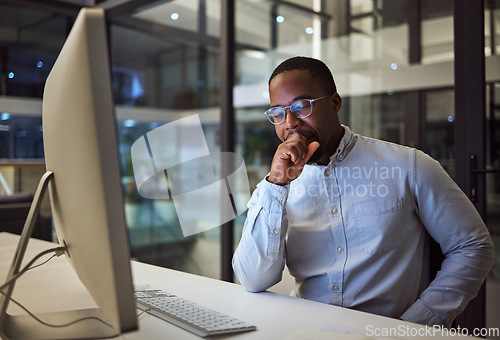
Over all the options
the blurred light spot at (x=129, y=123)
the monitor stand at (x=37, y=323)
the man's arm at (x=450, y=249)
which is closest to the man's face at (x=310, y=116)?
the man's arm at (x=450, y=249)

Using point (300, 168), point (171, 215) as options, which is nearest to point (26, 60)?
point (171, 215)

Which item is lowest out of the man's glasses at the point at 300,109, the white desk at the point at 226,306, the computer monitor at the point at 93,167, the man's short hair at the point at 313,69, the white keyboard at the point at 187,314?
the white desk at the point at 226,306

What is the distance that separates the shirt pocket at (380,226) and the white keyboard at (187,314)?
57cm

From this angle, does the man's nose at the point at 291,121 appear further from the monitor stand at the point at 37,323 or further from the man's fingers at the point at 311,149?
the monitor stand at the point at 37,323

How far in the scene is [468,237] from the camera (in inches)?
51.6

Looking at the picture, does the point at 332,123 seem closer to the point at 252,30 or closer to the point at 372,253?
the point at 372,253

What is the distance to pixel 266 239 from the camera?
136 cm

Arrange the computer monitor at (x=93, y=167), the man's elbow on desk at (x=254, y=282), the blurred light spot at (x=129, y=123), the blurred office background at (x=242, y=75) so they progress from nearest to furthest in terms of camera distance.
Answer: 1. the computer monitor at (x=93, y=167)
2. the man's elbow on desk at (x=254, y=282)
3. the blurred office background at (x=242, y=75)
4. the blurred light spot at (x=129, y=123)

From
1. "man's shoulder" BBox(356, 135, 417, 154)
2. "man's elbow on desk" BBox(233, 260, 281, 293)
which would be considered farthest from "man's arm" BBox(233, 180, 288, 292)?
"man's shoulder" BBox(356, 135, 417, 154)

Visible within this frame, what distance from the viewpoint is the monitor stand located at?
2.81 ft

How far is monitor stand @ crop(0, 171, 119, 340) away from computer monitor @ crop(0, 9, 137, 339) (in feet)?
0.38

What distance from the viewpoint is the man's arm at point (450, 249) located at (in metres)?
1.29

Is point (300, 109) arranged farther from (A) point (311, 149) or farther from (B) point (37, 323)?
(B) point (37, 323)

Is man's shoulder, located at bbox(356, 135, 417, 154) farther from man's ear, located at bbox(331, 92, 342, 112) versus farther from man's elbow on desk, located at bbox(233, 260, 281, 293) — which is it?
man's elbow on desk, located at bbox(233, 260, 281, 293)
